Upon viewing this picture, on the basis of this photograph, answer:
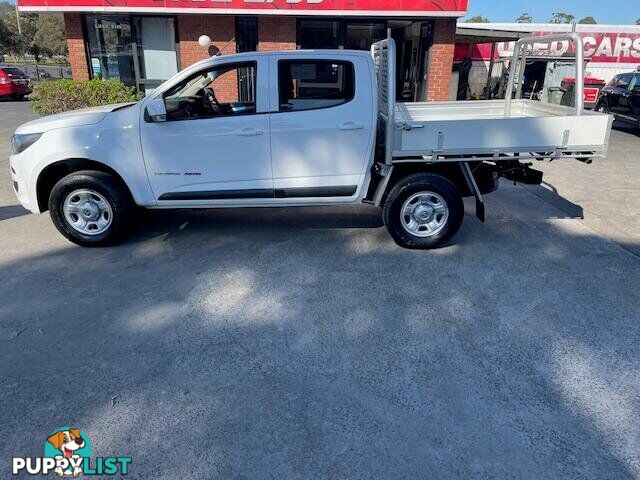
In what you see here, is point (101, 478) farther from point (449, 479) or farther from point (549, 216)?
point (549, 216)

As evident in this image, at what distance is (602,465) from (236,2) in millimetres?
10972

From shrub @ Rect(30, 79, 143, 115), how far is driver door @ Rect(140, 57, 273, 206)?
6.07m

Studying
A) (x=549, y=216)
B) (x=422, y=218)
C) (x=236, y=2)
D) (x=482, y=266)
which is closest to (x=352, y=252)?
(x=422, y=218)

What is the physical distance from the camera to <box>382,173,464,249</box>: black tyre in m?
5.22

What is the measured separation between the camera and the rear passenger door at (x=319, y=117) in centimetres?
507

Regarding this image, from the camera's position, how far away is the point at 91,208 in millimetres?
5262

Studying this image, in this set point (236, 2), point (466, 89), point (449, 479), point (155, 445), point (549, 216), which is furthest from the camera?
point (466, 89)

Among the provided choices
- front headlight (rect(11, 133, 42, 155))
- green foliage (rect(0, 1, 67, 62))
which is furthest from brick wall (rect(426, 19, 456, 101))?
green foliage (rect(0, 1, 67, 62))

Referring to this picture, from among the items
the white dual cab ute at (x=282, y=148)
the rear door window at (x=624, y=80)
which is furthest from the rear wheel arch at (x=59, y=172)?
the rear door window at (x=624, y=80)

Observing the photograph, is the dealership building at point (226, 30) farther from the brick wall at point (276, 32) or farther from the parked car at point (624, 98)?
the parked car at point (624, 98)

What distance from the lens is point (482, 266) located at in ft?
16.6

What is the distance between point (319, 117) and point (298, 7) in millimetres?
7061

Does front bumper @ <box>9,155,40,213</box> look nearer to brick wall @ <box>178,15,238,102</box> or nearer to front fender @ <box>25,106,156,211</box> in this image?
front fender @ <box>25,106,156,211</box>

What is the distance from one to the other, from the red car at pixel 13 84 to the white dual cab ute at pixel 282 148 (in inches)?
816
